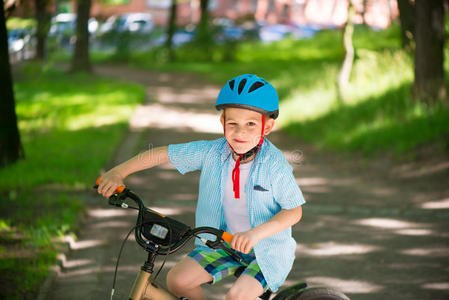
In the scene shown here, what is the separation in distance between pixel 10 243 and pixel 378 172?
17.7ft

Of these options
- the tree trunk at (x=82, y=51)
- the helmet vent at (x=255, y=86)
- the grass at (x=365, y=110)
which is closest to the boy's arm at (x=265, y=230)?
the helmet vent at (x=255, y=86)

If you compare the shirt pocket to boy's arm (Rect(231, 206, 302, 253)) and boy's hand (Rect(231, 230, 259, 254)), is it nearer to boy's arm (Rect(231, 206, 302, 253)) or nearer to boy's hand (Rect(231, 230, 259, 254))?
boy's arm (Rect(231, 206, 302, 253))

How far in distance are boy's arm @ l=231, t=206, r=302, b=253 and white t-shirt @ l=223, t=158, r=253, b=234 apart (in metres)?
0.24

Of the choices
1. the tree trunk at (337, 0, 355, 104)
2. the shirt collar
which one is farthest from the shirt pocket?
the tree trunk at (337, 0, 355, 104)

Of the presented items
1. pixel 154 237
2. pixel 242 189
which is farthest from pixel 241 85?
pixel 154 237

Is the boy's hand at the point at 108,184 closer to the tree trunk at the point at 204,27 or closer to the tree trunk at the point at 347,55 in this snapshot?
the tree trunk at the point at 347,55

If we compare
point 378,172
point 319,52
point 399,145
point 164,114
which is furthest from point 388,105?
point 319,52

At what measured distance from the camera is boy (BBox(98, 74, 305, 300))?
114 inches

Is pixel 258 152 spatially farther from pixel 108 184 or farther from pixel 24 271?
pixel 24 271

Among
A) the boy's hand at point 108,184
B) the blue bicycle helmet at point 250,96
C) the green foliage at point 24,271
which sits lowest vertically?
the green foliage at point 24,271

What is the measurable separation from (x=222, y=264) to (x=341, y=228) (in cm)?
342

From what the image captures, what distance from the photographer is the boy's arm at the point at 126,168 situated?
285cm

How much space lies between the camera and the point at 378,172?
8.60 m

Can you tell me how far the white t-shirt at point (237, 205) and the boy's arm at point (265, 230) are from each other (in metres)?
0.24
